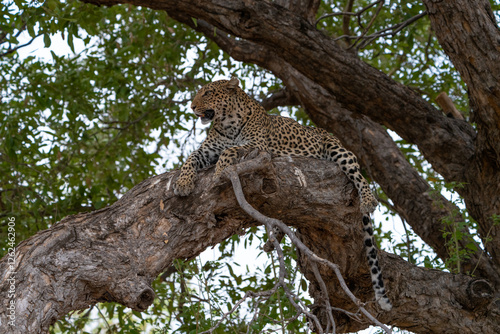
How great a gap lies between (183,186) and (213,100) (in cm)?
220

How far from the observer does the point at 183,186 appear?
4.91m

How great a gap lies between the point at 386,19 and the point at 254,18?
3669mm

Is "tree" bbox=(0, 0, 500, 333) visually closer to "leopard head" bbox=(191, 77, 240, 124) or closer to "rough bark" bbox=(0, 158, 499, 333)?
"rough bark" bbox=(0, 158, 499, 333)

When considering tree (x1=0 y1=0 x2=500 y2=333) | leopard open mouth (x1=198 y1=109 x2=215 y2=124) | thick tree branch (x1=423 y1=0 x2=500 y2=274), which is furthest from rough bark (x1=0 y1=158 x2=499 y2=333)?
leopard open mouth (x1=198 y1=109 x2=215 y2=124)

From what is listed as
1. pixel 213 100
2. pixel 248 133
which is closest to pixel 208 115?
pixel 213 100

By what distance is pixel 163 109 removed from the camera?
29.5 feet

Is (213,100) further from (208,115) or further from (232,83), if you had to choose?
(232,83)

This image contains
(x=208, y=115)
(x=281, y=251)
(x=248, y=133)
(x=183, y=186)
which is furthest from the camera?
(x=208, y=115)

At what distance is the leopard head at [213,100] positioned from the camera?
6859 millimetres

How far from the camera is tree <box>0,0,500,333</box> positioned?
4559 mm

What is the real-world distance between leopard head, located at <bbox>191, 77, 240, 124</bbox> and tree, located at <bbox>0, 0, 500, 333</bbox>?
2.33 feet

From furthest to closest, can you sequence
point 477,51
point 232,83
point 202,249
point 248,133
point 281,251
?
point 232,83, point 248,133, point 477,51, point 202,249, point 281,251

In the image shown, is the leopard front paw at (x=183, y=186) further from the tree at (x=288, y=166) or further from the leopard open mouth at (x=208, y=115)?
the leopard open mouth at (x=208, y=115)

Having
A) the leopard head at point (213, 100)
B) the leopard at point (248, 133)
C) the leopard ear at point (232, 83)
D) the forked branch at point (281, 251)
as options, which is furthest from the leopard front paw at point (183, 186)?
the leopard ear at point (232, 83)
